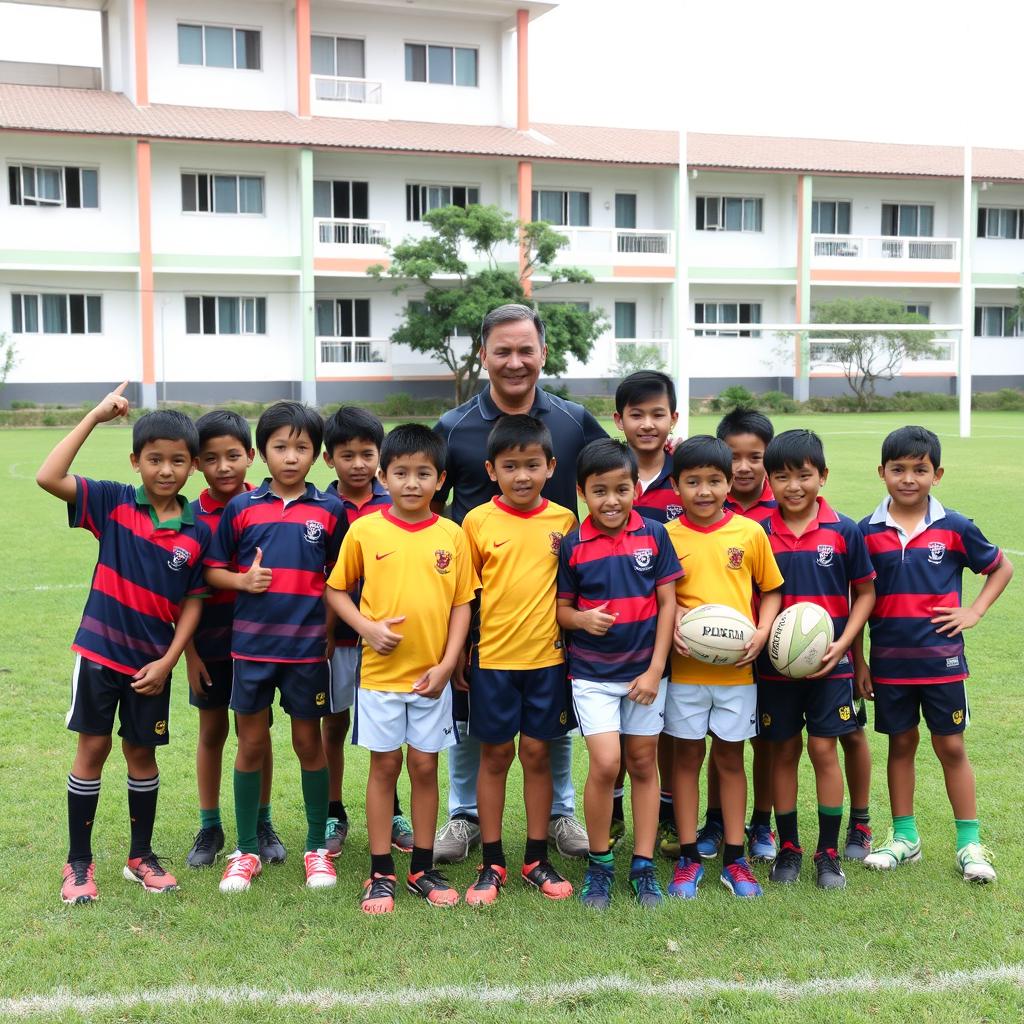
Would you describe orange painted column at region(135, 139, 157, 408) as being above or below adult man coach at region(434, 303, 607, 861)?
above

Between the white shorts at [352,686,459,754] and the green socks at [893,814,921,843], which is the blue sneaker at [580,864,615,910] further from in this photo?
the green socks at [893,814,921,843]

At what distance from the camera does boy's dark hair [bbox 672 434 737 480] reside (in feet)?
13.1

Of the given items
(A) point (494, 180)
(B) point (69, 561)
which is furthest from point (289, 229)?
(B) point (69, 561)

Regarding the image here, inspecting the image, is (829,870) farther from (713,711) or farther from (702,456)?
(702,456)

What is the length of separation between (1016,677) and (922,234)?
36496 millimetres

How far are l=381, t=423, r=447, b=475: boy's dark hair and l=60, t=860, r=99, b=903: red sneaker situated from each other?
165cm

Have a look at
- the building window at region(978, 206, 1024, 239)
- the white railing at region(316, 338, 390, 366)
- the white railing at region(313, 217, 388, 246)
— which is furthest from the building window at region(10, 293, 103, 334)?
the building window at region(978, 206, 1024, 239)

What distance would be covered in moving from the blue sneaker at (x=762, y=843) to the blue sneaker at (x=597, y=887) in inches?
23.7

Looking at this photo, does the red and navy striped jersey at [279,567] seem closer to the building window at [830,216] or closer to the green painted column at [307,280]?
the green painted column at [307,280]

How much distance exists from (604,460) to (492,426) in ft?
1.93

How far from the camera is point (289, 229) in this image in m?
32.6

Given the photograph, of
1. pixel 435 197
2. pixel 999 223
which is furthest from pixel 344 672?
pixel 999 223

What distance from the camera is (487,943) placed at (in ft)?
11.7

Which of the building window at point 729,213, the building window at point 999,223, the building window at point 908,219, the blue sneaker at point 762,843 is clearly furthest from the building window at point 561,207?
the blue sneaker at point 762,843
